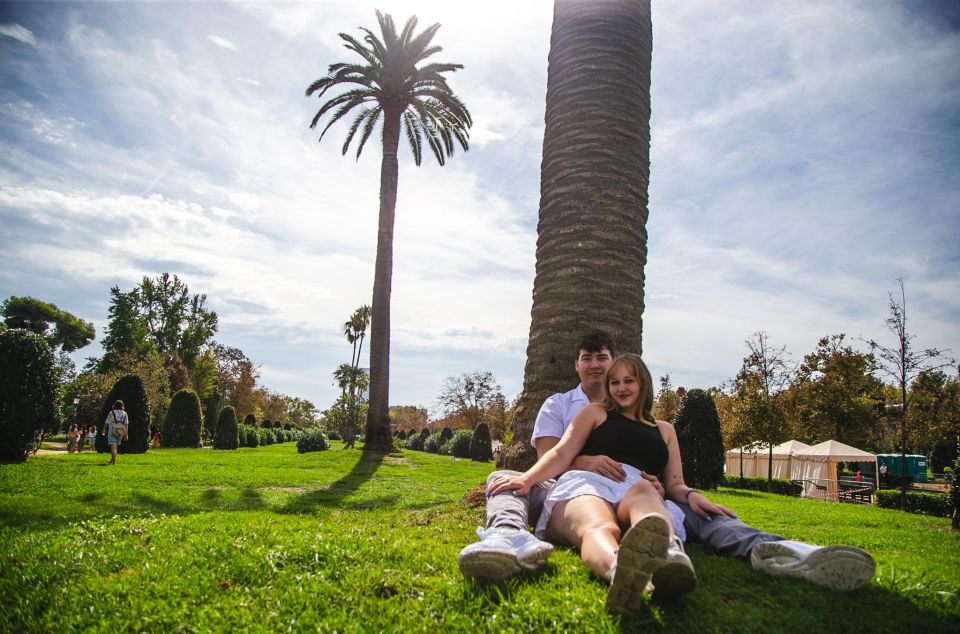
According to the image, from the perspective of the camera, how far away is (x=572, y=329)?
5.04 m

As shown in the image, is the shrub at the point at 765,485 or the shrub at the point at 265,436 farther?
the shrub at the point at 265,436

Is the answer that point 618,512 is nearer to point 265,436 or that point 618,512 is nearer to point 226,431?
point 226,431

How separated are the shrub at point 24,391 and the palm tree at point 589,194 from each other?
1308 centimetres

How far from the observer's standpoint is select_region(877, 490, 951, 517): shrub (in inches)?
606

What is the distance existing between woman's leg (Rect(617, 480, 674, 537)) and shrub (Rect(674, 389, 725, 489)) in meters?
13.5

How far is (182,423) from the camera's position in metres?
26.0

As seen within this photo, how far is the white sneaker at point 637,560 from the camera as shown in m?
2.02

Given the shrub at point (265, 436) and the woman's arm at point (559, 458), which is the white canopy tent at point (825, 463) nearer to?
the woman's arm at point (559, 458)

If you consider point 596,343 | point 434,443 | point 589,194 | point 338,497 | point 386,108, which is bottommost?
point 434,443

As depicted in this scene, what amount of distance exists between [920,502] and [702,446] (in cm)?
735

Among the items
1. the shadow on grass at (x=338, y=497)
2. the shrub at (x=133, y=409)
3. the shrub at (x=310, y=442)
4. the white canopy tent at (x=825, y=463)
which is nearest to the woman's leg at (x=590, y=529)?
the shadow on grass at (x=338, y=497)

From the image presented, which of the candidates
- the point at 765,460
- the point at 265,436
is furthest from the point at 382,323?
the point at 765,460

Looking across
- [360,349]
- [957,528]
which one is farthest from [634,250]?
[360,349]

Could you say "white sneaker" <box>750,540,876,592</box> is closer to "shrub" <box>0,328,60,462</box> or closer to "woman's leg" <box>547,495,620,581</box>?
"woman's leg" <box>547,495,620,581</box>
